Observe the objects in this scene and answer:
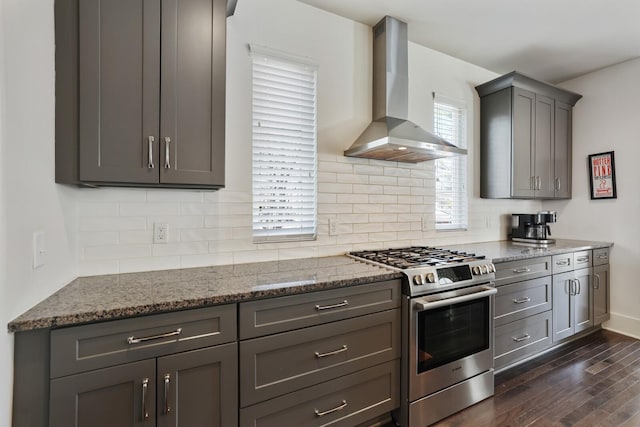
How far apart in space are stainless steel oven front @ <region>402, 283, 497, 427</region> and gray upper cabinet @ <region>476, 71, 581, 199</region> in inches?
60.6

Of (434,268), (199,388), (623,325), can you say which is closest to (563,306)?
(623,325)

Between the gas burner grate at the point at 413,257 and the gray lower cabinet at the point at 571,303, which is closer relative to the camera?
the gas burner grate at the point at 413,257

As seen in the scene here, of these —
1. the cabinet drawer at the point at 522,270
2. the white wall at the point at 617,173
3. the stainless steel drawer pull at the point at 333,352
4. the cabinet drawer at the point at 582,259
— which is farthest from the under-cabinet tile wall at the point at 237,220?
the white wall at the point at 617,173

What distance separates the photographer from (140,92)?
1.51m

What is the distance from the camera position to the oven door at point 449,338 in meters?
1.84

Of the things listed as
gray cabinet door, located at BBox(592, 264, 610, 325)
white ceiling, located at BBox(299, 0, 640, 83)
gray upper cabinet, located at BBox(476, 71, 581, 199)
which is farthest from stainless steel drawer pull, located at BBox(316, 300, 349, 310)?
gray cabinet door, located at BBox(592, 264, 610, 325)

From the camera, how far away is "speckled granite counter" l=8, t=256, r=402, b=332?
1.15 meters

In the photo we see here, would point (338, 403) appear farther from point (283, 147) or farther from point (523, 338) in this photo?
point (523, 338)

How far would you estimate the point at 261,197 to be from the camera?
2205 millimetres

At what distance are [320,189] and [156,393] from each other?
1604mm

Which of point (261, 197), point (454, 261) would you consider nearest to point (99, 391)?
point (261, 197)

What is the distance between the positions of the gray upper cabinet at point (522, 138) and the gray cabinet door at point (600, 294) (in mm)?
889

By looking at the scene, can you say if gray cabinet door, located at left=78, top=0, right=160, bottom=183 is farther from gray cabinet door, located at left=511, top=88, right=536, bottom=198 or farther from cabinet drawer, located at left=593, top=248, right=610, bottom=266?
cabinet drawer, located at left=593, top=248, right=610, bottom=266

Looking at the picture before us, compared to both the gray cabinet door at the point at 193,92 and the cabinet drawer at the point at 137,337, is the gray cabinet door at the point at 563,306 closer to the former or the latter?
the cabinet drawer at the point at 137,337
